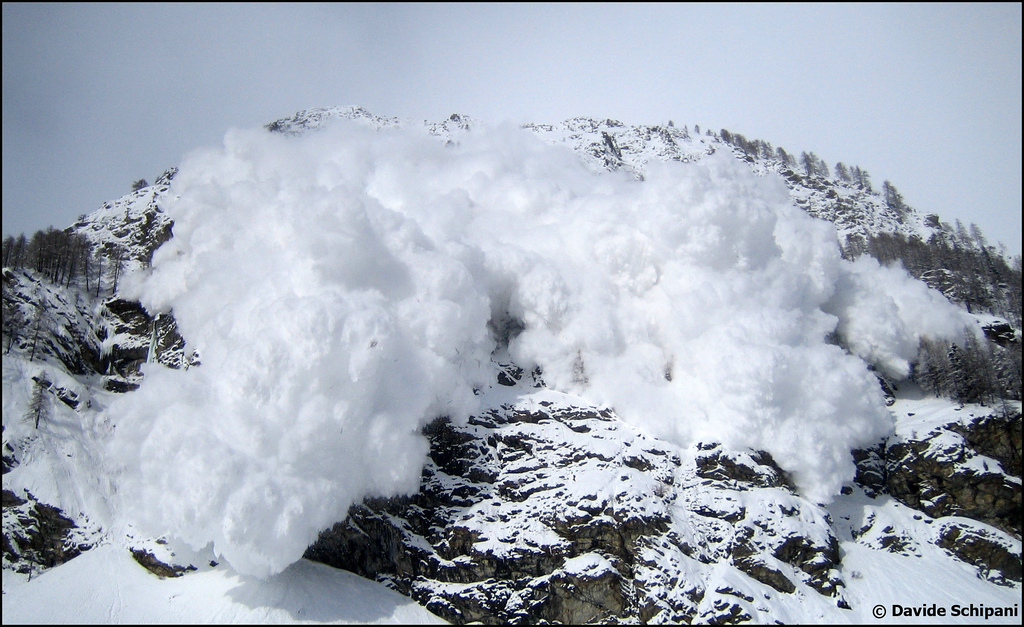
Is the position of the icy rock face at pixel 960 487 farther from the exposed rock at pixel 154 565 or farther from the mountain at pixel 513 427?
the exposed rock at pixel 154 565

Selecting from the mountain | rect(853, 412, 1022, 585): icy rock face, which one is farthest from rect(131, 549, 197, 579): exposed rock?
rect(853, 412, 1022, 585): icy rock face

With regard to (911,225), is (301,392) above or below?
below

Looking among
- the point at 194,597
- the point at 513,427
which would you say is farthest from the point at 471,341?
the point at 194,597

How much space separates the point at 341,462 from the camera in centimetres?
3941

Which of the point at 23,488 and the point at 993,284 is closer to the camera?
the point at 23,488

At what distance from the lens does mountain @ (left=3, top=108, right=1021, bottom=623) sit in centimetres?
3803

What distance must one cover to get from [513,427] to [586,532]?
9.90m

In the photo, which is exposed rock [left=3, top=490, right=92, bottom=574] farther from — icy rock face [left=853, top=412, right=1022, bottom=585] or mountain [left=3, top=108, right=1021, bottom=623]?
icy rock face [left=853, top=412, right=1022, bottom=585]

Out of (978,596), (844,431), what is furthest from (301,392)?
(978,596)

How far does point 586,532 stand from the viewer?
40094mm

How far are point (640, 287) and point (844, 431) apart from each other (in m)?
20.5

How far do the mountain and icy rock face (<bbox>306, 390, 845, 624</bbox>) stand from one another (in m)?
0.18

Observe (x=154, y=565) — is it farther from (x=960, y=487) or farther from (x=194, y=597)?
(x=960, y=487)

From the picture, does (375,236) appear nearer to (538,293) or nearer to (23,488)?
(538,293)
